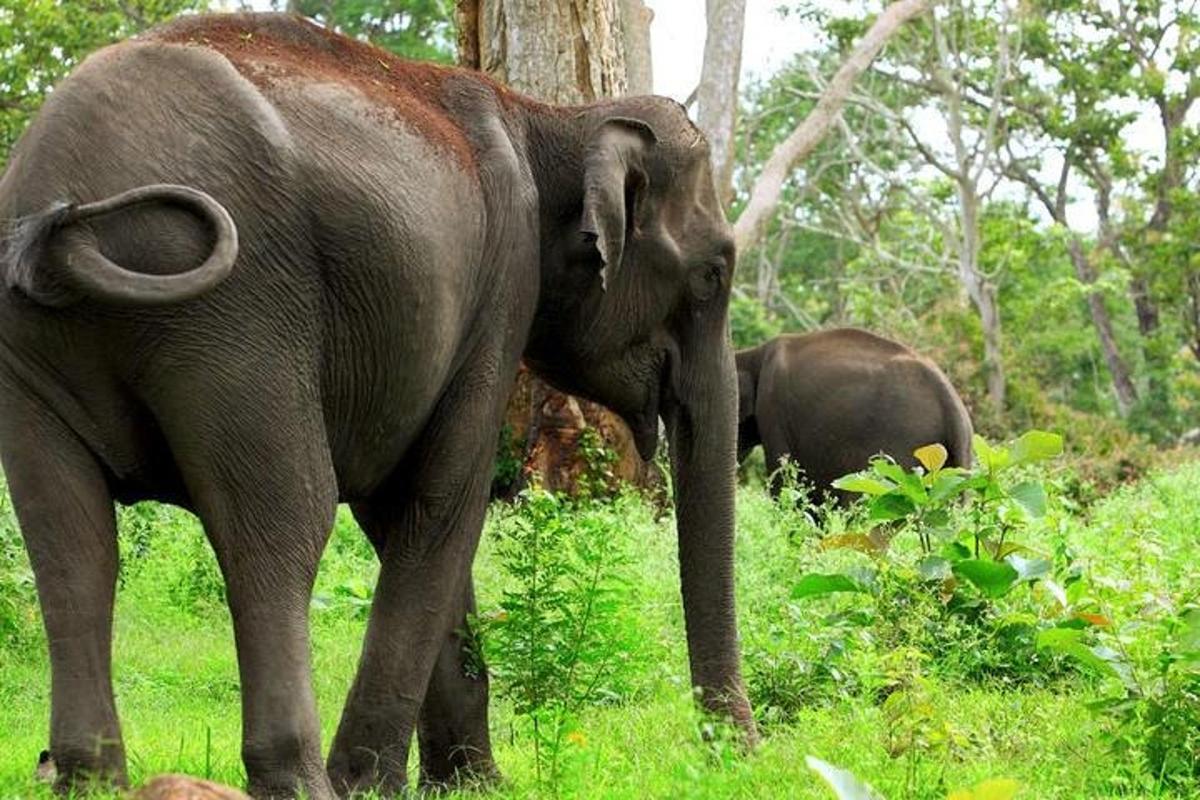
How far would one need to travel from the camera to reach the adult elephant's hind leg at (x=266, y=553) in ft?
15.6

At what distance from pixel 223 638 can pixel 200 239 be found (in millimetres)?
6076

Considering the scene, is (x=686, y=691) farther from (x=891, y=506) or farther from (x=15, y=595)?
(x=15, y=595)

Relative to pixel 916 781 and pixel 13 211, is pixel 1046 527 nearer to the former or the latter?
pixel 916 781

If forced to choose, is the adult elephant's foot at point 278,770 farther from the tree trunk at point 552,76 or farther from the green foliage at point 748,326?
the green foliage at point 748,326

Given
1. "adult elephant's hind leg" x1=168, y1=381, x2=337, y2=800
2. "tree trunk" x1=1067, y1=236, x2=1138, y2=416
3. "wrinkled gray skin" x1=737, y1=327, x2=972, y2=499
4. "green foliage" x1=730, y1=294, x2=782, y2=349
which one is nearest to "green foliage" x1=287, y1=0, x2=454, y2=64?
"green foliage" x1=730, y1=294, x2=782, y2=349

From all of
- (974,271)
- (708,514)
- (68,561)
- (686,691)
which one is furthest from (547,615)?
(974,271)

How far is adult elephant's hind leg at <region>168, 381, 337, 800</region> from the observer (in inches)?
188

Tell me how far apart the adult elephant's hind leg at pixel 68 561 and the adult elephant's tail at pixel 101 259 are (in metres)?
0.40

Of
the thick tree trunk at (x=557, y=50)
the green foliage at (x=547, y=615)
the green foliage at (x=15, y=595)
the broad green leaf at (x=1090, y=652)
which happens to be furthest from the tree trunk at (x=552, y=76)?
A: the broad green leaf at (x=1090, y=652)

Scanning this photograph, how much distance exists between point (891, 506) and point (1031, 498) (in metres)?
0.51

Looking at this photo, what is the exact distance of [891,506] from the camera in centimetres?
741

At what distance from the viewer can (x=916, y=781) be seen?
5512 millimetres

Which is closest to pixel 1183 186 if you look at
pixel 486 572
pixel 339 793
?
pixel 486 572

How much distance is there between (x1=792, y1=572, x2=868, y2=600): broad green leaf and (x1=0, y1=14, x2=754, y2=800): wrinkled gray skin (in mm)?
1642
